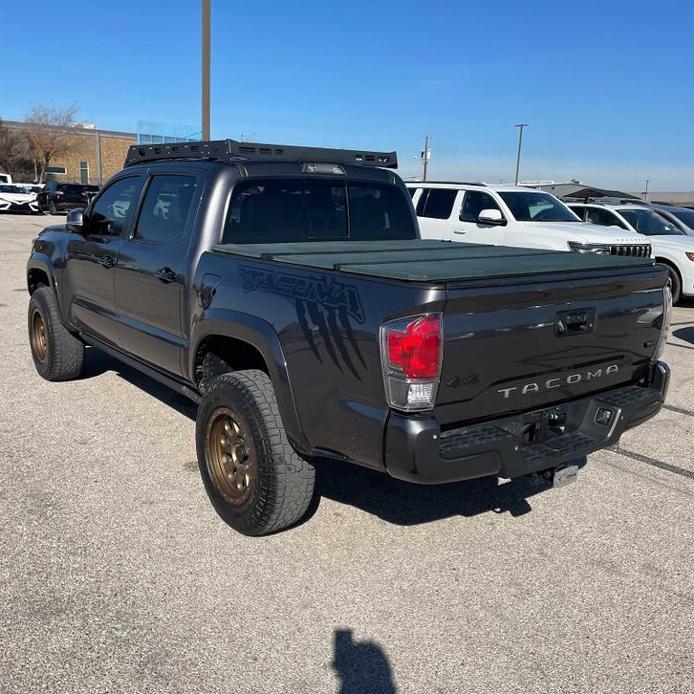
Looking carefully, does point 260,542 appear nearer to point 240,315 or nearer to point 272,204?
point 240,315

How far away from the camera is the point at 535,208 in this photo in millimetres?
11320

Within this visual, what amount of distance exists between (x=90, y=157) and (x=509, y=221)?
60.4 m

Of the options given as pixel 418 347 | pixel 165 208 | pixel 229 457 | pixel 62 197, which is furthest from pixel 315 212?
pixel 62 197

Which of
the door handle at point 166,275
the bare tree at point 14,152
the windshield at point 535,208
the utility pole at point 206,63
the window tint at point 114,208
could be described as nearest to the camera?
the door handle at point 166,275

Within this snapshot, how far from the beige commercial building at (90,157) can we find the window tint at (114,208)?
193 feet

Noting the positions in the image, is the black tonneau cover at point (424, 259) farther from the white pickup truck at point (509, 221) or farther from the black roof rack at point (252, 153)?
the white pickup truck at point (509, 221)

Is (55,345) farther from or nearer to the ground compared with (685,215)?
nearer to the ground

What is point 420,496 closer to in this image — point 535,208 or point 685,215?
point 535,208

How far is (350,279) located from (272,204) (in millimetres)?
1580

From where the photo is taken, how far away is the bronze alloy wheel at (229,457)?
349 cm

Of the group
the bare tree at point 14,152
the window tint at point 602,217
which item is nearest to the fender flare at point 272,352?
the window tint at point 602,217

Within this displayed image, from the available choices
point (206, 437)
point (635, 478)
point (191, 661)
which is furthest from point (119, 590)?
point (635, 478)

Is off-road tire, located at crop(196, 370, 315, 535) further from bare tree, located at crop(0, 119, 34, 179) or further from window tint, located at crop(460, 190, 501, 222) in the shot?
bare tree, located at crop(0, 119, 34, 179)

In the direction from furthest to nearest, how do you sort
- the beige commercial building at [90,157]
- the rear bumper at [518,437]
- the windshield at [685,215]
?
the beige commercial building at [90,157], the windshield at [685,215], the rear bumper at [518,437]
